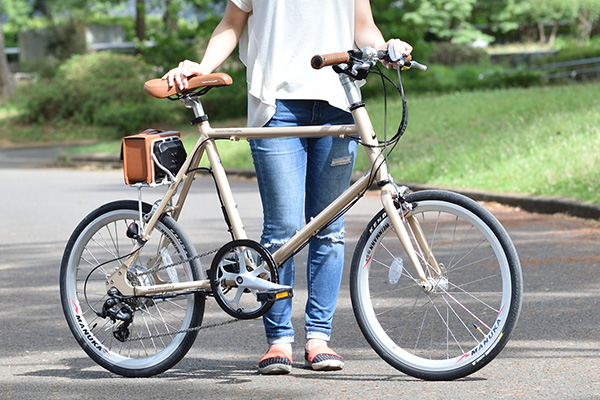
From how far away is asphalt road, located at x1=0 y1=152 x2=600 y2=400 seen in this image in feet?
13.2

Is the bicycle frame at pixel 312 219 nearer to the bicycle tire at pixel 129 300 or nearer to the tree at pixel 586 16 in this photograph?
the bicycle tire at pixel 129 300

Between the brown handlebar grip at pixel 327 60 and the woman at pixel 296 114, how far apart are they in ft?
1.00

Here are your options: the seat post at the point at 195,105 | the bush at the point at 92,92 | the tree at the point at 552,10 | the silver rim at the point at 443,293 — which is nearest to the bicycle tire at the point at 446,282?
the silver rim at the point at 443,293

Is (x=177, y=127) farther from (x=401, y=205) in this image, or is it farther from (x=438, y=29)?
(x=401, y=205)

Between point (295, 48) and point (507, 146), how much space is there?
31.3ft

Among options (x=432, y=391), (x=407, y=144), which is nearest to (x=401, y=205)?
(x=432, y=391)

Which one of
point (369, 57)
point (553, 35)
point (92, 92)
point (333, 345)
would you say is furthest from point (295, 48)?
point (553, 35)

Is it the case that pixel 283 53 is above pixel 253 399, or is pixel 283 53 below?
above

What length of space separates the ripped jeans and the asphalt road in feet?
0.90

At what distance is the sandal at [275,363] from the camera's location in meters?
4.27

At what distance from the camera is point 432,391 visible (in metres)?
3.91

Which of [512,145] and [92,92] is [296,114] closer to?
[512,145]

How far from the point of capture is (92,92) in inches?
1133

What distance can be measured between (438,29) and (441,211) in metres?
39.5
